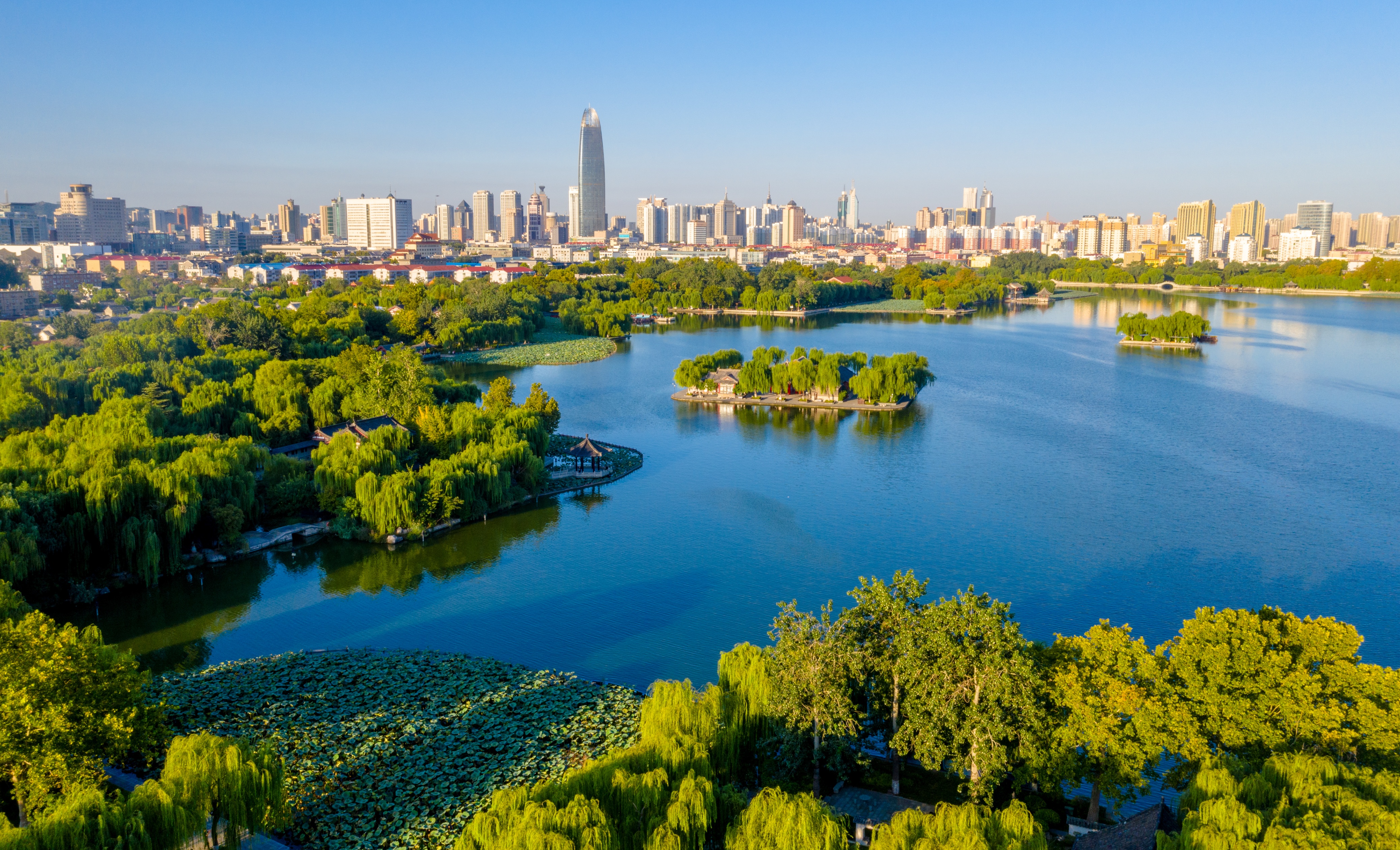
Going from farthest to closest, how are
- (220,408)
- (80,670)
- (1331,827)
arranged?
(220,408)
(80,670)
(1331,827)

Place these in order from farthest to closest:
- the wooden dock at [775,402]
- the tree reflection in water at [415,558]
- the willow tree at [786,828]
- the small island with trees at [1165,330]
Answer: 1. the small island with trees at [1165,330]
2. the wooden dock at [775,402]
3. the tree reflection in water at [415,558]
4. the willow tree at [786,828]

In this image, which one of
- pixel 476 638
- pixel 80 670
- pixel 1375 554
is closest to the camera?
pixel 80 670

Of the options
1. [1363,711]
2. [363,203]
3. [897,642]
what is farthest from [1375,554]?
[363,203]

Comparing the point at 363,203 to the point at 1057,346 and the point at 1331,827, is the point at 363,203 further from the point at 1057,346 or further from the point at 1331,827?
the point at 1331,827

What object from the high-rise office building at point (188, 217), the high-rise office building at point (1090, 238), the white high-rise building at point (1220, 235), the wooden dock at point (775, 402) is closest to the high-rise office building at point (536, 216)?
the high-rise office building at point (188, 217)

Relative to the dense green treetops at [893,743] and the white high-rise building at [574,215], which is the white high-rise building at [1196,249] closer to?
the white high-rise building at [574,215]

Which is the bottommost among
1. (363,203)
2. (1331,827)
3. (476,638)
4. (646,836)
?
(476,638)
